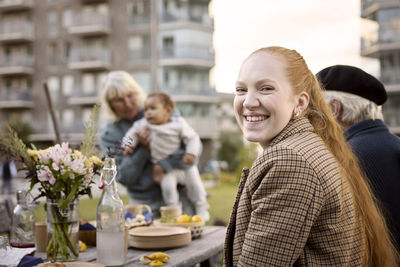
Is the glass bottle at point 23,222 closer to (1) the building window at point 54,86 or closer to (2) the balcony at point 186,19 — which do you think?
(2) the balcony at point 186,19

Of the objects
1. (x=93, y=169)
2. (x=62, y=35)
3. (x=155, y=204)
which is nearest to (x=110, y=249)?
(x=93, y=169)

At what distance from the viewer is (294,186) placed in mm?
1372

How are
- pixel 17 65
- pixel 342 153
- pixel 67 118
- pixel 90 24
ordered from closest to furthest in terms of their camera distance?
1. pixel 342 153
2. pixel 90 24
3. pixel 67 118
4. pixel 17 65

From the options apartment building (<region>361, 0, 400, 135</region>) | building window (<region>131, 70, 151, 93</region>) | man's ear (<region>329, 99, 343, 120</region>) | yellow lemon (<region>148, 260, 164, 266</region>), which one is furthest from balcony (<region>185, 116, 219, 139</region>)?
yellow lemon (<region>148, 260, 164, 266</region>)

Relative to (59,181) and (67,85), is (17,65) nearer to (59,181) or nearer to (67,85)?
(67,85)

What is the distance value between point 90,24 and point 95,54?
184cm

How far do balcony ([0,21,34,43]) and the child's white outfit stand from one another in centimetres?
2961

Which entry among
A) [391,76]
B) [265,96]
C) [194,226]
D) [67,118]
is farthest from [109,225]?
[67,118]

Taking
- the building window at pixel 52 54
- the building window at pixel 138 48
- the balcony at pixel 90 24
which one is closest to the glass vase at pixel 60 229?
the building window at pixel 138 48

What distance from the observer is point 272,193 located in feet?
4.59

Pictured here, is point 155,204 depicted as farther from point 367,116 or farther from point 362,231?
point 362,231

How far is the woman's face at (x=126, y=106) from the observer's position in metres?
3.60

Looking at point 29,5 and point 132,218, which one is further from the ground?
point 29,5

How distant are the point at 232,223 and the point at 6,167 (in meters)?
15.8
